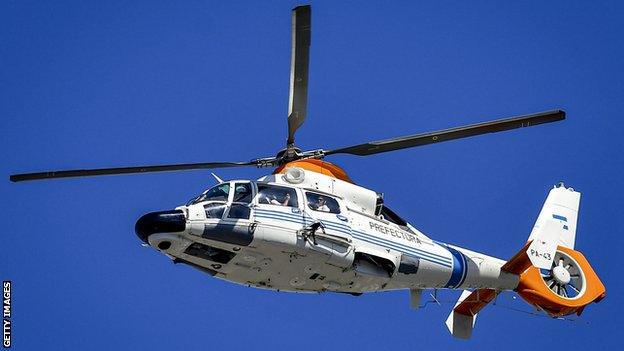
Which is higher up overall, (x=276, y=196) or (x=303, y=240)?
(x=276, y=196)

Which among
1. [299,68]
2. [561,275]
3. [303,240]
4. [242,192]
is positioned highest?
[299,68]

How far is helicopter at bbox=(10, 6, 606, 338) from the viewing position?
1881 centimetres

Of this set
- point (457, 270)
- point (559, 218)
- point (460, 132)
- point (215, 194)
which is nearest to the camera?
point (215, 194)

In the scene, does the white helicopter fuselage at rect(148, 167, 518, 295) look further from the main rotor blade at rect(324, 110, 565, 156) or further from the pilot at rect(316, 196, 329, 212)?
the main rotor blade at rect(324, 110, 565, 156)

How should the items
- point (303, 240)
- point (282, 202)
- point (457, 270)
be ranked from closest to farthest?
point (303, 240)
point (282, 202)
point (457, 270)

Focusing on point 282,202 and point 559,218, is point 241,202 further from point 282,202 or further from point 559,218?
point 559,218

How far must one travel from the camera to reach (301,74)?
66.1 ft

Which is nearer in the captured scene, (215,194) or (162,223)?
(162,223)

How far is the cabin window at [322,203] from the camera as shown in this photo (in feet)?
65.4

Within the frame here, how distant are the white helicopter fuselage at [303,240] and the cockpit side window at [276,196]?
21 millimetres

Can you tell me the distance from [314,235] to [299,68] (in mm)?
3675

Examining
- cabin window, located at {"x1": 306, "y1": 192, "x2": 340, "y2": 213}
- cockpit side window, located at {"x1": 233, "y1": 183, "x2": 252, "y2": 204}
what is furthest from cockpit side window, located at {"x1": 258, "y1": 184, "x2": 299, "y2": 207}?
cabin window, located at {"x1": 306, "y1": 192, "x2": 340, "y2": 213}

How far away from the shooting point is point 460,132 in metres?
20.6

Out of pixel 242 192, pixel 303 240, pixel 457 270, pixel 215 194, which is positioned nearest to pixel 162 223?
pixel 215 194
